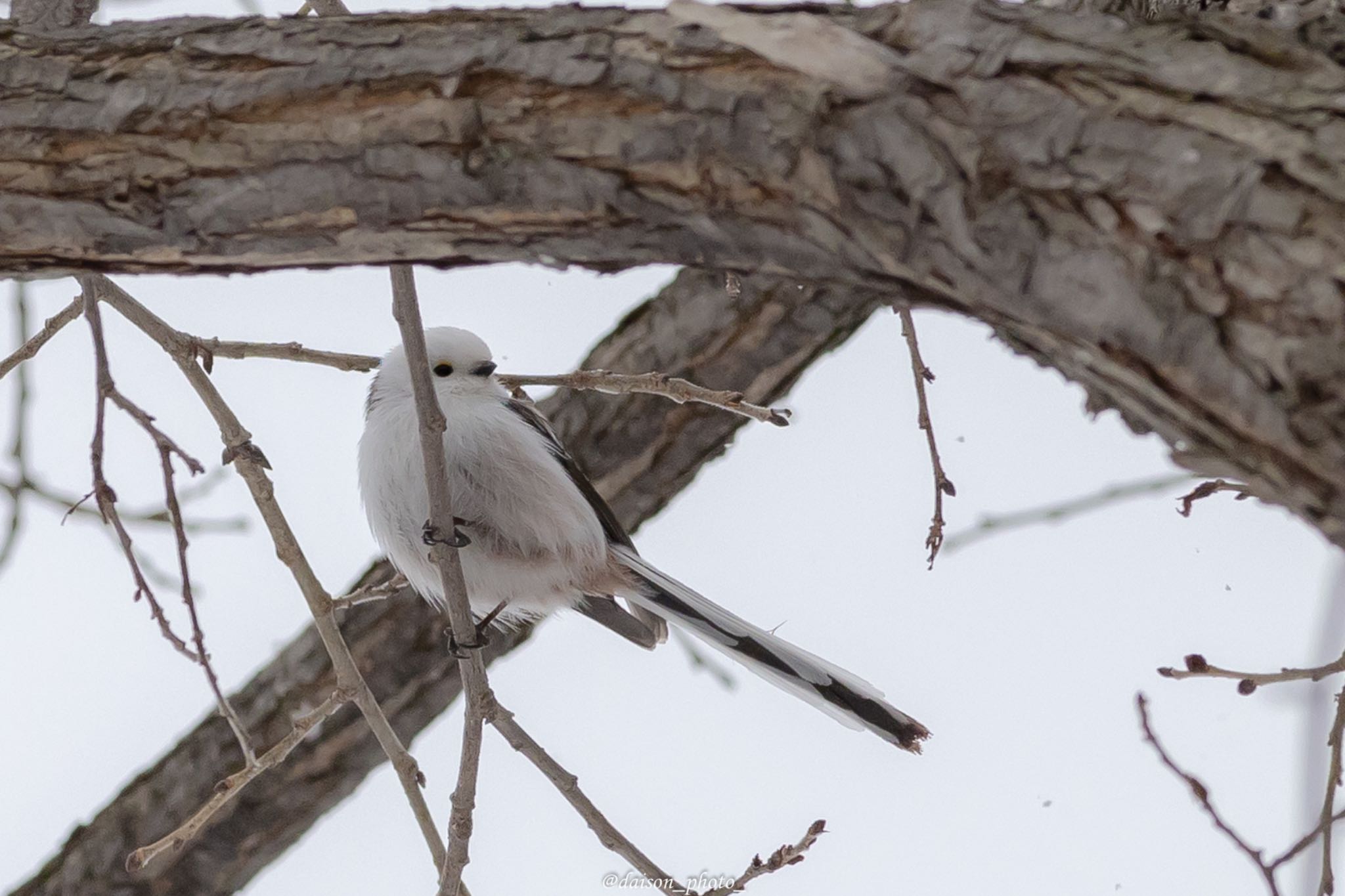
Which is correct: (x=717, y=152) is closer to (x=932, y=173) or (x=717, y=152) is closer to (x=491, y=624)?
(x=932, y=173)

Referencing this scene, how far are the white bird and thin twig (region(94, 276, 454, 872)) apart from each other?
0.36 meters

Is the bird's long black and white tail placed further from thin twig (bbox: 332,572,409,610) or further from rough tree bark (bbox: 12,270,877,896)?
rough tree bark (bbox: 12,270,877,896)

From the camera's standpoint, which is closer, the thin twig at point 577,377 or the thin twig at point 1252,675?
the thin twig at point 1252,675

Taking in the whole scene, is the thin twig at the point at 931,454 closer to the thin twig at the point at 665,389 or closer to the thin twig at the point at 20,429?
the thin twig at the point at 665,389

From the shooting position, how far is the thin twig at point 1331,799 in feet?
6.30

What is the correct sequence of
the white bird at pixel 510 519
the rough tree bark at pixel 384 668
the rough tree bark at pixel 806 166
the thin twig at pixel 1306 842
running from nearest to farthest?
the rough tree bark at pixel 806 166 → the thin twig at pixel 1306 842 → the white bird at pixel 510 519 → the rough tree bark at pixel 384 668

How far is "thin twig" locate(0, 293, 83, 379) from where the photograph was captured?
2.68m

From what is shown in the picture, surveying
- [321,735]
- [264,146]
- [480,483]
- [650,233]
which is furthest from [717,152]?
[321,735]

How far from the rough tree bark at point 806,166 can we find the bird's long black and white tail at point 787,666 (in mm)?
1235

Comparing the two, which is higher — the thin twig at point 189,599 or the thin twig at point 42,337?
the thin twig at point 42,337

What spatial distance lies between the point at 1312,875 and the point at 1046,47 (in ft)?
4.61

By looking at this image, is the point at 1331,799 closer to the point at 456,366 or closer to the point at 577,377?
the point at 577,377

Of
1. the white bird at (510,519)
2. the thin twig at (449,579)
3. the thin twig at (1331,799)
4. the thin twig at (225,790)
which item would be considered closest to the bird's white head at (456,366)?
the white bird at (510,519)

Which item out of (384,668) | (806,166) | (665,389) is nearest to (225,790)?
(665,389)
